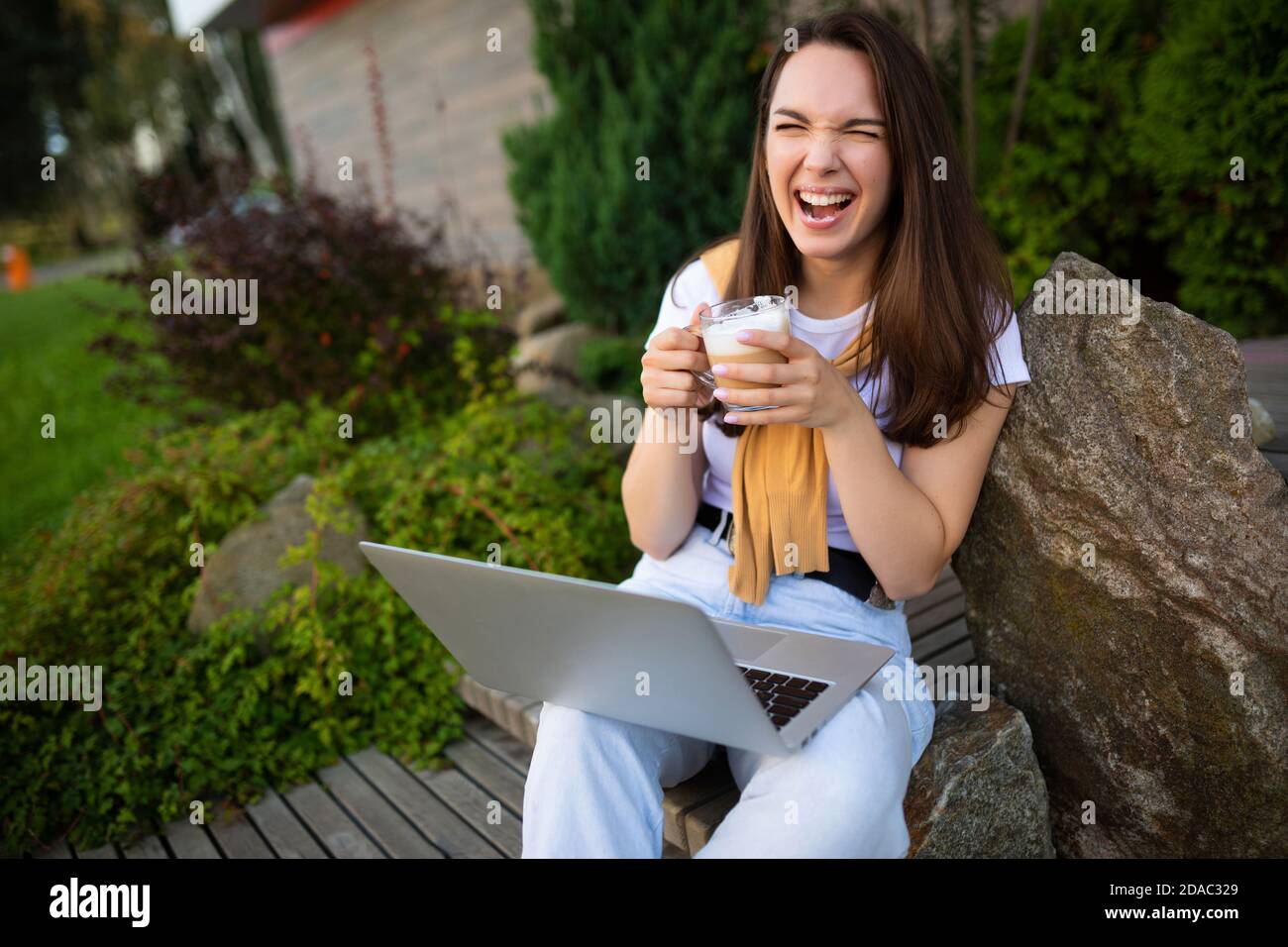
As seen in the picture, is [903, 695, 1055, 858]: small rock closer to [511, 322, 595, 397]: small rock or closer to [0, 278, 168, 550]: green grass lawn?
[511, 322, 595, 397]: small rock

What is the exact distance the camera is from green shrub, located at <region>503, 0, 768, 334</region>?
16.0 feet

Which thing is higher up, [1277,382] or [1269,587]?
[1277,382]

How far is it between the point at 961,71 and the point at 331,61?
8440 millimetres

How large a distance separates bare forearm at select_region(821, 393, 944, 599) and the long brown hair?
0.15 meters

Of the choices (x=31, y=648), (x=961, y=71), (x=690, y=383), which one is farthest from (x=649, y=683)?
(x=961, y=71)

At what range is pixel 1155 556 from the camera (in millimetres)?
1698

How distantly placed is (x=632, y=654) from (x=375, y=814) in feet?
4.96

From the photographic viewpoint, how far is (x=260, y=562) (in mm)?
3094

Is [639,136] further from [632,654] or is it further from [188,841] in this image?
[632,654]

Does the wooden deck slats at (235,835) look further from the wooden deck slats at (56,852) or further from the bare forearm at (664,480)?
the bare forearm at (664,480)

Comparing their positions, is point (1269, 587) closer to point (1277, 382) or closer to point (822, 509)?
point (822, 509)

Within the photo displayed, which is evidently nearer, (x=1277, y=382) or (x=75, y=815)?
(x=75, y=815)

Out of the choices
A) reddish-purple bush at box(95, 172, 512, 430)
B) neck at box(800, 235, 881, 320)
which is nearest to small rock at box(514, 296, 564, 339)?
reddish-purple bush at box(95, 172, 512, 430)
